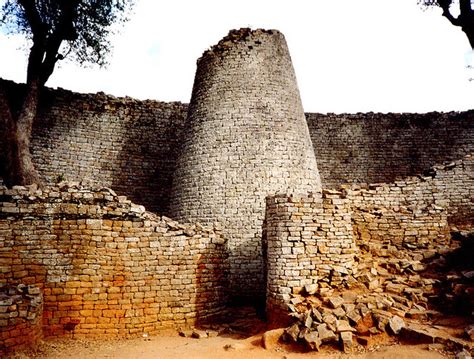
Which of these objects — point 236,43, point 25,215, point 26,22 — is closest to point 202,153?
point 236,43

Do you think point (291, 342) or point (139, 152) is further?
point (139, 152)

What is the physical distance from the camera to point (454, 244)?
25.1ft

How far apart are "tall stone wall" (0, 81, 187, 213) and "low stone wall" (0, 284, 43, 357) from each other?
252 inches

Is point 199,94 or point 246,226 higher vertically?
point 199,94

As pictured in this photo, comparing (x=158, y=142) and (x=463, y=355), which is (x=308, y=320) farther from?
(x=158, y=142)

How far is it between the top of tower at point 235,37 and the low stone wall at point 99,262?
607 centimetres

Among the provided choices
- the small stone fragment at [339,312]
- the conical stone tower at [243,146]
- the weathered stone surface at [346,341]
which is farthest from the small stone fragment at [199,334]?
the weathered stone surface at [346,341]

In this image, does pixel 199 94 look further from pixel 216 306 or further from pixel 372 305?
pixel 372 305

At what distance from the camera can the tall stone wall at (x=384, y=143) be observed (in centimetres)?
1448

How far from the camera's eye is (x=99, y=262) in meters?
6.80

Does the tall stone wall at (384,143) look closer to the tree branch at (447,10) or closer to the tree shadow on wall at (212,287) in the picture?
the tree branch at (447,10)

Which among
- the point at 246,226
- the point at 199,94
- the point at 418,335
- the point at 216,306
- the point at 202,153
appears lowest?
the point at 216,306

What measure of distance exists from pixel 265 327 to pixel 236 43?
8107mm

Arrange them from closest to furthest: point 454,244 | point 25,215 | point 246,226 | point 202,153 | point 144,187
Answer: point 25,215, point 454,244, point 246,226, point 202,153, point 144,187
